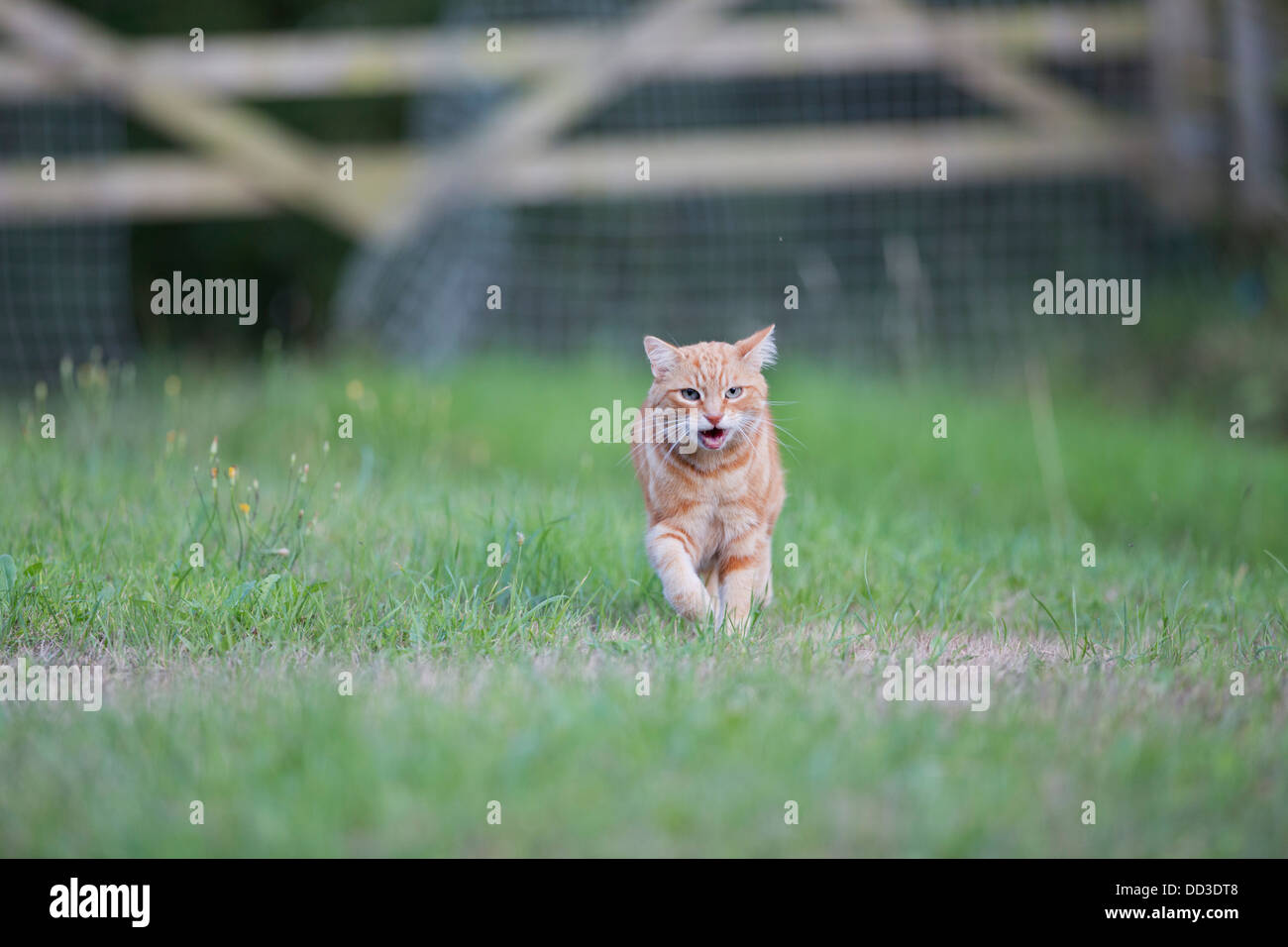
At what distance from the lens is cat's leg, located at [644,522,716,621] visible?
11.2ft

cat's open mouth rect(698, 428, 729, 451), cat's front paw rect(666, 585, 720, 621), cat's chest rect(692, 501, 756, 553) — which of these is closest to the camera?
cat's front paw rect(666, 585, 720, 621)

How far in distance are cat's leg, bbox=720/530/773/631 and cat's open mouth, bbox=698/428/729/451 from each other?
0.32 m

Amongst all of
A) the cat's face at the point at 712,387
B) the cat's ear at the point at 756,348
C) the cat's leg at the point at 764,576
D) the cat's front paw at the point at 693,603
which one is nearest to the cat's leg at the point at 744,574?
the cat's leg at the point at 764,576

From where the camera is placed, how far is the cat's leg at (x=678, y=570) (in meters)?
3.40

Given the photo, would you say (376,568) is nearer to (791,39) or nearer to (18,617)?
(18,617)

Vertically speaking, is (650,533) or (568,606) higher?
(650,533)

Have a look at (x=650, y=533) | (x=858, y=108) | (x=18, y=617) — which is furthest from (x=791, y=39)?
(x=18, y=617)

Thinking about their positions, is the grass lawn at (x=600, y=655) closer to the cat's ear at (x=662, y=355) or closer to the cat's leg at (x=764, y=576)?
the cat's leg at (x=764, y=576)

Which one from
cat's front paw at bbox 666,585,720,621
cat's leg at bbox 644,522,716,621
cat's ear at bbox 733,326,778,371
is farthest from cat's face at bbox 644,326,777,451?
cat's front paw at bbox 666,585,720,621

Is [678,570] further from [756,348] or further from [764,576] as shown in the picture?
[756,348]

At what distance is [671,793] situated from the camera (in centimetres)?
246

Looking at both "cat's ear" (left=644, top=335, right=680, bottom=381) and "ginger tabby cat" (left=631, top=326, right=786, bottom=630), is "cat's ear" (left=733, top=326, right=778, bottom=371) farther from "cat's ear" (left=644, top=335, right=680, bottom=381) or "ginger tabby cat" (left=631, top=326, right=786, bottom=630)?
"cat's ear" (left=644, top=335, right=680, bottom=381)

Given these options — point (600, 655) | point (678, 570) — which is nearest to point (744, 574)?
point (678, 570)

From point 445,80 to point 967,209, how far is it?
14.1 ft
